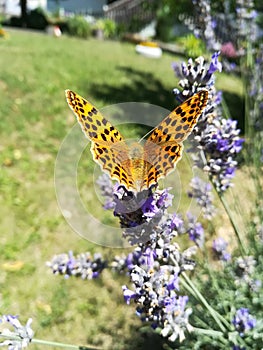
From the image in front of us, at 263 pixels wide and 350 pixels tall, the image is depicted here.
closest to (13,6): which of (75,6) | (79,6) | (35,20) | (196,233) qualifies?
(75,6)

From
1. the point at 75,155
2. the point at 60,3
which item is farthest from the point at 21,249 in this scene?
the point at 60,3

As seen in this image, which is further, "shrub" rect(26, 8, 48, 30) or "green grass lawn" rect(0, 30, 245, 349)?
"shrub" rect(26, 8, 48, 30)

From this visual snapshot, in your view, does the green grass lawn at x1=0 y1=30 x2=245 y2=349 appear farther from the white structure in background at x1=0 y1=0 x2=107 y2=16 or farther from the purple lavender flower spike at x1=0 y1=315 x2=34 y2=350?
the white structure in background at x1=0 y1=0 x2=107 y2=16

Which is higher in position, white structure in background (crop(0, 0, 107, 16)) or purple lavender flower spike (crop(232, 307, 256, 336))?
purple lavender flower spike (crop(232, 307, 256, 336))

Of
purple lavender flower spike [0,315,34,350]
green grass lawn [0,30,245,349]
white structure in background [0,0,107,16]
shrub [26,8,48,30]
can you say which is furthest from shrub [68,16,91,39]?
purple lavender flower spike [0,315,34,350]

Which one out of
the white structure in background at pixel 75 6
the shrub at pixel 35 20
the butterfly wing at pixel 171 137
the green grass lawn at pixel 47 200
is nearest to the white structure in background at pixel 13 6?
the white structure in background at pixel 75 6

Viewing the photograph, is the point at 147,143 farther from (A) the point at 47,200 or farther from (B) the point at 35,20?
(B) the point at 35,20

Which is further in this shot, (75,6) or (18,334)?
(75,6)
